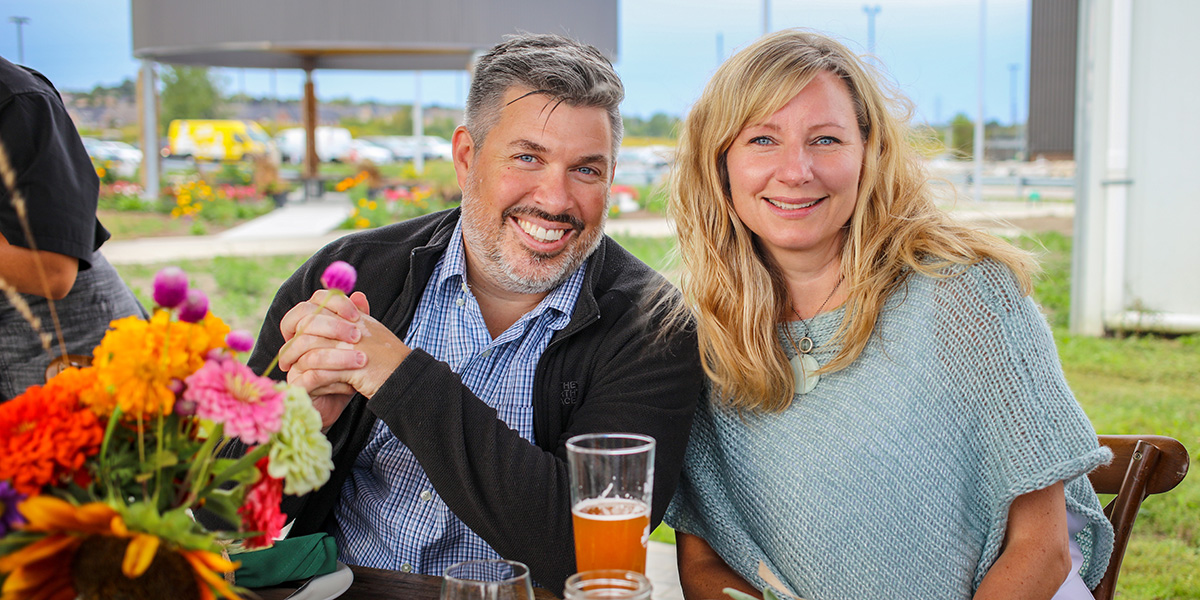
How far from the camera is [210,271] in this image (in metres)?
6.79

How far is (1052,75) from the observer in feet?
27.0

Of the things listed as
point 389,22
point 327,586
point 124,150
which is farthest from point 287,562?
point 124,150

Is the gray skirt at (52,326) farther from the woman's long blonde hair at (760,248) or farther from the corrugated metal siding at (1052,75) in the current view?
the corrugated metal siding at (1052,75)

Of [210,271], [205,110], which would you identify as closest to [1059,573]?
[210,271]

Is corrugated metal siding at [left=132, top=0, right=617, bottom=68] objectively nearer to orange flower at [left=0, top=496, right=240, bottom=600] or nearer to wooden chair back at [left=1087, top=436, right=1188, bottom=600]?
wooden chair back at [left=1087, top=436, right=1188, bottom=600]

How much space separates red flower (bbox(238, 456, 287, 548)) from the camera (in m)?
0.80

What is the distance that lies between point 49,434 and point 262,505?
0.18m

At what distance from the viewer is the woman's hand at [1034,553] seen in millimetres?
1411

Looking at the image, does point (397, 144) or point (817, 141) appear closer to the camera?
point (817, 141)

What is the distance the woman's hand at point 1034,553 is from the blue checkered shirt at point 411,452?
81 centimetres

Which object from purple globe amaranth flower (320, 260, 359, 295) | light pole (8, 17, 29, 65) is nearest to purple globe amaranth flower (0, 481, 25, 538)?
purple globe amaranth flower (320, 260, 359, 295)

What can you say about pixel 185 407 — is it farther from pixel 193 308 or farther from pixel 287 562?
pixel 287 562

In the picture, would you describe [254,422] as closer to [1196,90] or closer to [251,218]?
[1196,90]

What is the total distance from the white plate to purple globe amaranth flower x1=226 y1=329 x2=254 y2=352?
1.59 ft
